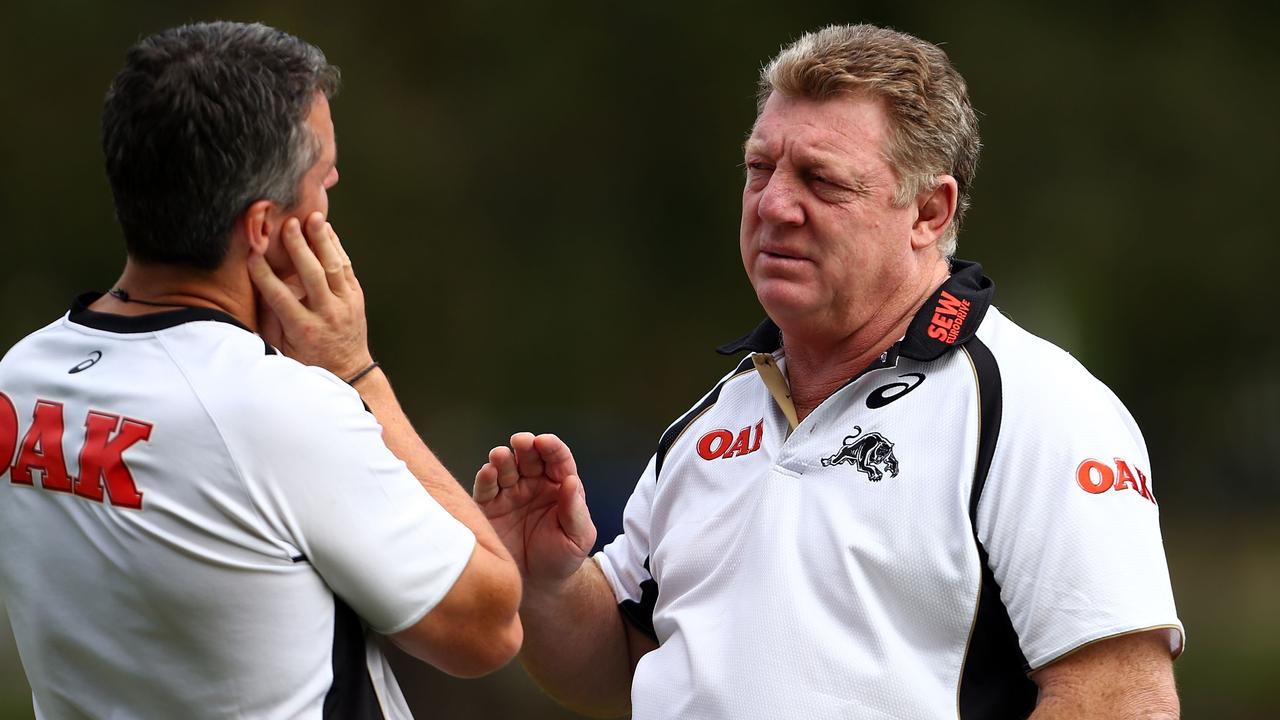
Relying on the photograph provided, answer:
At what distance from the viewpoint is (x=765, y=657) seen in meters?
2.78

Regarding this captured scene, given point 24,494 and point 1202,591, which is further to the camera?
point 1202,591

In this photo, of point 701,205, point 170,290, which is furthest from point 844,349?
point 701,205

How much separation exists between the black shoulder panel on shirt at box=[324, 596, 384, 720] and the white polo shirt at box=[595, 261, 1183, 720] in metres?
0.81

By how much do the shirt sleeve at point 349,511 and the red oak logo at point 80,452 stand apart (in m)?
0.20

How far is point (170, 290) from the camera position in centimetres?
→ 226

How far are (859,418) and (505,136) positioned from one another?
9.84m

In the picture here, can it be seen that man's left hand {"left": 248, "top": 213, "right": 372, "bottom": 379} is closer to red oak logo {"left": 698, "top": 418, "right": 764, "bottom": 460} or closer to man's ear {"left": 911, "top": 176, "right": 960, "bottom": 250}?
red oak logo {"left": 698, "top": 418, "right": 764, "bottom": 460}

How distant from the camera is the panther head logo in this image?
2.81 meters

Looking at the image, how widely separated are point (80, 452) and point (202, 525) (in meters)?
0.23

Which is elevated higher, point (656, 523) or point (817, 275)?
point (817, 275)

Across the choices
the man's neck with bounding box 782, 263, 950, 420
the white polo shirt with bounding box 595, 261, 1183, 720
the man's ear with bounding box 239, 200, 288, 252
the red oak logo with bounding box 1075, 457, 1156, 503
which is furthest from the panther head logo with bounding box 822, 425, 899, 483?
the man's ear with bounding box 239, 200, 288, 252

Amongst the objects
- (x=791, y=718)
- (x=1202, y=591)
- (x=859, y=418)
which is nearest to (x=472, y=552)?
(x=791, y=718)

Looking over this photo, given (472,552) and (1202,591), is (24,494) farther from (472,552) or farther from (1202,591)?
(1202,591)

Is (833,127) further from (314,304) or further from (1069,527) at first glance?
(314,304)
